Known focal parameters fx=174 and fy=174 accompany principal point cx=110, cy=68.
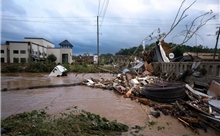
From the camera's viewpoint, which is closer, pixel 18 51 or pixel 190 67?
pixel 190 67

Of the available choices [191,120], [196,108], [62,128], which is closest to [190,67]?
[196,108]

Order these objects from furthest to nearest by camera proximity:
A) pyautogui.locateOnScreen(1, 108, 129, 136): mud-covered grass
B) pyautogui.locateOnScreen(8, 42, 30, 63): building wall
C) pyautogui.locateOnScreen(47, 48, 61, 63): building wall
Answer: pyautogui.locateOnScreen(47, 48, 61, 63): building wall → pyautogui.locateOnScreen(8, 42, 30, 63): building wall → pyautogui.locateOnScreen(1, 108, 129, 136): mud-covered grass

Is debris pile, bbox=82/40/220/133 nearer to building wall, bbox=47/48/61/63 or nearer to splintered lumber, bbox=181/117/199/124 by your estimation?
splintered lumber, bbox=181/117/199/124

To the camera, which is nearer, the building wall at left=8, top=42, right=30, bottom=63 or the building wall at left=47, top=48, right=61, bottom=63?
the building wall at left=8, top=42, right=30, bottom=63

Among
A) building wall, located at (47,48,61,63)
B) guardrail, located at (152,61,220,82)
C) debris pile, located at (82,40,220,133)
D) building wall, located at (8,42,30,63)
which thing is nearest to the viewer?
debris pile, located at (82,40,220,133)

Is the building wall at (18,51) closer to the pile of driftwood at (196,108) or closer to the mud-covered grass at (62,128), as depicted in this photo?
the pile of driftwood at (196,108)

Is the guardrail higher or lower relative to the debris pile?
higher

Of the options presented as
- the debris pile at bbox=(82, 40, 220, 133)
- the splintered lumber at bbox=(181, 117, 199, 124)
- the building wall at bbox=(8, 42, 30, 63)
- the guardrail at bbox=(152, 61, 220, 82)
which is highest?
the building wall at bbox=(8, 42, 30, 63)

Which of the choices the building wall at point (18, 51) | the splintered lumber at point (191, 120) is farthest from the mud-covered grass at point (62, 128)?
the building wall at point (18, 51)

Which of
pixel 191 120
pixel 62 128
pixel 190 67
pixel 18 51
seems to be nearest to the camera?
pixel 62 128

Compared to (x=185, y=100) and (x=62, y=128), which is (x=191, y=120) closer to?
(x=185, y=100)

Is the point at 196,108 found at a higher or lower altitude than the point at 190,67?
lower

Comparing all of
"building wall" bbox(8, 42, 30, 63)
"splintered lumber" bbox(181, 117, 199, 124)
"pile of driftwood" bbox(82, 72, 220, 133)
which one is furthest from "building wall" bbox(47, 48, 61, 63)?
"splintered lumber" bbox(181, 117, 199, 124)

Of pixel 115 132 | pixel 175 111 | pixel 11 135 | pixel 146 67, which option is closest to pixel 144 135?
pixel 115 132
